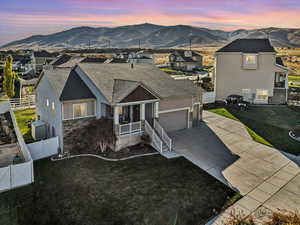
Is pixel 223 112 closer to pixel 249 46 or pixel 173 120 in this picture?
pixel 173 120

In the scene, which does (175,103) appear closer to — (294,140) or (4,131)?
(294,140)

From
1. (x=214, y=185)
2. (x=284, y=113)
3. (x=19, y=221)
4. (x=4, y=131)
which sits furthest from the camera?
(x=284, y=113)

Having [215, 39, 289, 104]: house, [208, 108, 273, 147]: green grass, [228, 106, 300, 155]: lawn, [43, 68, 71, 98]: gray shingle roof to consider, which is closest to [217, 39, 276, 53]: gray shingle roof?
[215, 39, 289, 104]: house

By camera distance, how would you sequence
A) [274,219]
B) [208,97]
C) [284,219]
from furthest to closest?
[208,97] < [274,219] < [284,219]

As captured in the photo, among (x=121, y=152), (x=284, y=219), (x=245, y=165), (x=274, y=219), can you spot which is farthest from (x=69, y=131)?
(x=284, y=219)

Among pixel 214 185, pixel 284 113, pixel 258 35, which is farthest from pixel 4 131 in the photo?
pixel 258 35

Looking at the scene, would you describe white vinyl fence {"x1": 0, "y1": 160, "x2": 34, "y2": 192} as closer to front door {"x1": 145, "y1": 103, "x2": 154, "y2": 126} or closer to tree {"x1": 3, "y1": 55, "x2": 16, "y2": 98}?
front door {"x1": 145, "y1": 103, "x2": 154, "y2": 126}
